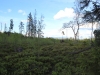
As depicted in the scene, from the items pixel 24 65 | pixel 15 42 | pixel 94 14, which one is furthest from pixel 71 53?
pixel 15 42

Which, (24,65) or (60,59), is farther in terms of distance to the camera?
(60,59)

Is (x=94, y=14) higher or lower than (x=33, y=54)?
higher

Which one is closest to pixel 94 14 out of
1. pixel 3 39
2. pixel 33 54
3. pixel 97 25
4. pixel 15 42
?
pixel 97 25

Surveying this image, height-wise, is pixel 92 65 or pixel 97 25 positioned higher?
pixel 97 25

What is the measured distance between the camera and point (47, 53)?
1955 cm

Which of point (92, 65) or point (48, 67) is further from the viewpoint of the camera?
point (48, 67)

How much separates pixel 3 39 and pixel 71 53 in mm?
11120

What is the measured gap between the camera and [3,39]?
26.1 metres

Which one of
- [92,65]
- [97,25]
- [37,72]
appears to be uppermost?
[97,25]

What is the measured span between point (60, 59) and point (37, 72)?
128 inches

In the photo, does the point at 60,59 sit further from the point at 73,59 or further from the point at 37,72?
the point at 37,72

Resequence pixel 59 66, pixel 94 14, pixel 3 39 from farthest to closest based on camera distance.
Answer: pixel 3 39, pixel 59 66, pixel 94 14

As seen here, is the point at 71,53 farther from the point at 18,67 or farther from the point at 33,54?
the point at 18,67

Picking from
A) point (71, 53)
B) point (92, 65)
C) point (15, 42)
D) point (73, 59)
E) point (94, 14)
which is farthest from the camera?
point (15, 42)
